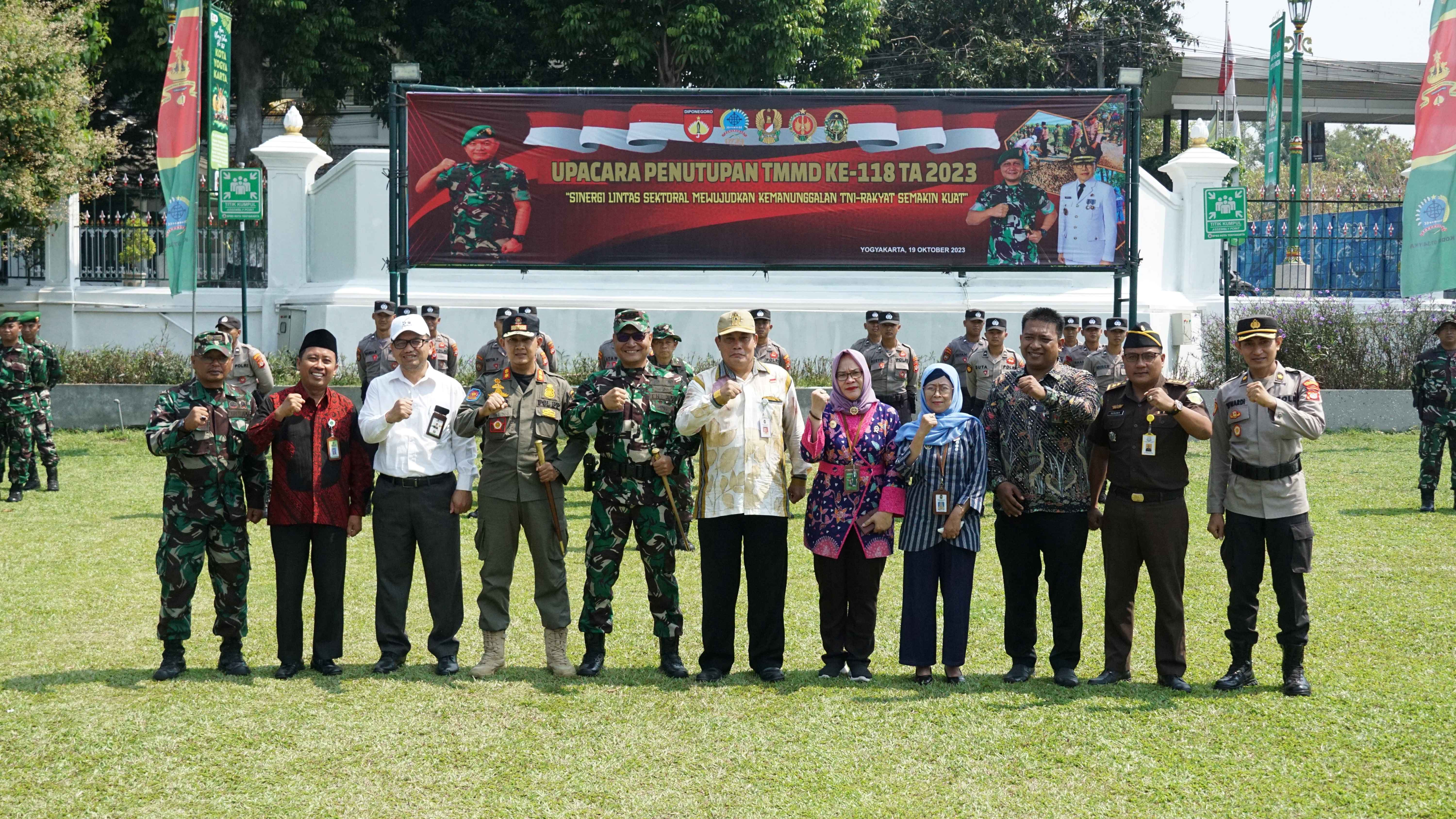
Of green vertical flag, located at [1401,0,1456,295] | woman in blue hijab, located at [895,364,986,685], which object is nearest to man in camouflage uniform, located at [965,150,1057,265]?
green vertical flag, located at [1401,0,1456,295]

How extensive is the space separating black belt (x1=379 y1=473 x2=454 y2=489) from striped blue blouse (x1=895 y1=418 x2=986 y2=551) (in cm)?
236

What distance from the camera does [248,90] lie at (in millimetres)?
26109

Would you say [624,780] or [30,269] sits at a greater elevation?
[30,269]

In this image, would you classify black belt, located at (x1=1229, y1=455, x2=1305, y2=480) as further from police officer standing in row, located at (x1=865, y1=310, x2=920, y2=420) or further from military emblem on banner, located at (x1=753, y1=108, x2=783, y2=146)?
military emblem on banner, located at (x1=753, y1=108, x2=783, y2=146)

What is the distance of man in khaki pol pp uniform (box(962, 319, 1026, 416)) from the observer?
1215 centimetres

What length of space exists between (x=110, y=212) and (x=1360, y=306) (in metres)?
18.9

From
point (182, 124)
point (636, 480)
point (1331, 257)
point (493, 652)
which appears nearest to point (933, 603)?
point (636, 480)

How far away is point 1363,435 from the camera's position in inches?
676

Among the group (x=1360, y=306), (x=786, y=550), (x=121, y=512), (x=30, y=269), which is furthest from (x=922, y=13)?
(x=786, y=550)

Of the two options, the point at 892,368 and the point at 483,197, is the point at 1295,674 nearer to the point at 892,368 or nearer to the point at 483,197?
the point at 892,368

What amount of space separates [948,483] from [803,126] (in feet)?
25.0

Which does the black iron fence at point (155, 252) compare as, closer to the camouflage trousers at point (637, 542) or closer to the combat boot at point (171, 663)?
the combat boot at point (171, 663)

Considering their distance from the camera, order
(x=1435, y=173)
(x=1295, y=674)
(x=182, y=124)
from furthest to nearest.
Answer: (x=182, y=124), (x=1435, y=173), (x=1295, y=674)

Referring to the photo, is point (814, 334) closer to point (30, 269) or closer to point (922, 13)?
point (30, 269)
